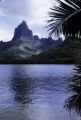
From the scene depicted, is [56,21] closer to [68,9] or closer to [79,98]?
[68,9]

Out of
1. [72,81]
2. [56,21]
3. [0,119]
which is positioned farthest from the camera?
[0,119]

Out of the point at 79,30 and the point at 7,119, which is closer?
the point at 79,30

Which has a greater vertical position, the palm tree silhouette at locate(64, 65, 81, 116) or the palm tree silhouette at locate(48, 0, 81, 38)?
the palm tree silhouette at locate(48, 0, 81, 38)

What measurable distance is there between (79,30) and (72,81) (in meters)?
1.60

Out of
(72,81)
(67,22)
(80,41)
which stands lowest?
(72,81)

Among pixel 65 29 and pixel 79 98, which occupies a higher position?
pixel 65 29

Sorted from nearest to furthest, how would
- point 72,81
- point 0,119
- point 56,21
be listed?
point 56,21 → point 72,81 → point 0,119

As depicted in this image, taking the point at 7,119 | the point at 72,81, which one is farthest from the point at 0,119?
the point at 72,81

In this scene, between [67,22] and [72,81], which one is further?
[72,81]

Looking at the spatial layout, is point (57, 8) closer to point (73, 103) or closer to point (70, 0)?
point (70, 0)

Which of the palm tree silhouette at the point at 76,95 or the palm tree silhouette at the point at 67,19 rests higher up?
the palm tree silhouette at the point at 67,19

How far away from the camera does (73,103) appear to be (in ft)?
28.7

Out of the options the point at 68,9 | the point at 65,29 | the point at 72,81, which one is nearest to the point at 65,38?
the point at 65,29

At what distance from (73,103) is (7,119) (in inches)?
1076
